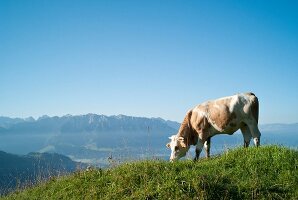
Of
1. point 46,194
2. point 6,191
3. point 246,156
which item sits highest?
point 246,156

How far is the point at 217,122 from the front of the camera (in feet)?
52.0

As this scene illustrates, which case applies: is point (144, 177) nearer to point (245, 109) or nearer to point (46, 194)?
point (46, 194)

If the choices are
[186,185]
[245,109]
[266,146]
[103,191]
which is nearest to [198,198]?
[186,185]

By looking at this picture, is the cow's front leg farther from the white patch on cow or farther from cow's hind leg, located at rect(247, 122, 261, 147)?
cow's hind leg, located at rect(247, 122, 261, 147)

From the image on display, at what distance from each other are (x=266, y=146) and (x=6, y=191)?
39.9 ft

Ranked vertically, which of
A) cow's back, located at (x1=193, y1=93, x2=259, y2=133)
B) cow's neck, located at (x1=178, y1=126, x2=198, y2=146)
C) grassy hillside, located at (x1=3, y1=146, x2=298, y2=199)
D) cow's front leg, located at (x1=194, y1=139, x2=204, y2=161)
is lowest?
grassy hillside, located at (x1=3, y1=146, x2=298, y2=199)

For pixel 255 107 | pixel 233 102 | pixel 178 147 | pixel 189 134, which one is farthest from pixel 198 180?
pixel 189 134

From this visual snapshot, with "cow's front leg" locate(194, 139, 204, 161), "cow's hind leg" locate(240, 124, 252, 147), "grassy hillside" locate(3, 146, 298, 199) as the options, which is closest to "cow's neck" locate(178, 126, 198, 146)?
"cow's front leg" locate(194, 139, 204, 161)

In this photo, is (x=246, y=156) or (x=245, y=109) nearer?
(x=246, y=156)

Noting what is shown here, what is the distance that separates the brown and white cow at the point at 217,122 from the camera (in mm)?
14984

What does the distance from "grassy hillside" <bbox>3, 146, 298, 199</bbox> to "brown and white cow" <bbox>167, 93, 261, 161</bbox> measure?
3.28 m

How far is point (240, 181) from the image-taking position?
9.48 m

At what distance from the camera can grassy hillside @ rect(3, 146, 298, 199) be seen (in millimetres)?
8883

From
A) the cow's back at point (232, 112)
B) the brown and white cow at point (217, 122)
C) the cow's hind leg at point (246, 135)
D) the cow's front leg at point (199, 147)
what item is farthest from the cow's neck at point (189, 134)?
the cow's hind leg at point (246, 135)
